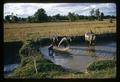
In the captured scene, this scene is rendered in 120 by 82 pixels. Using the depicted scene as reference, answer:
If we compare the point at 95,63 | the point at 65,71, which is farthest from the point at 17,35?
the point at 95,63

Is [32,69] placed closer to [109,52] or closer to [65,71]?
[65,71]

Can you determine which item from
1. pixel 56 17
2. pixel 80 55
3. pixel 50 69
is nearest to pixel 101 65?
pixel 80 55

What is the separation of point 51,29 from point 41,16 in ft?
0.41

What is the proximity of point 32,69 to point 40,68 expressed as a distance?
2.4 inches

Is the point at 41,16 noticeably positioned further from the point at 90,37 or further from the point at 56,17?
the point at 90,37

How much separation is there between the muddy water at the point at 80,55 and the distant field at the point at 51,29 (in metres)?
0.11

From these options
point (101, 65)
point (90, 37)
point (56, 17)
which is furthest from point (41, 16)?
point (101, 65)

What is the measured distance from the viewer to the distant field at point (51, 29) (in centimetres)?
210

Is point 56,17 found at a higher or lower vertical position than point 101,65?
higher

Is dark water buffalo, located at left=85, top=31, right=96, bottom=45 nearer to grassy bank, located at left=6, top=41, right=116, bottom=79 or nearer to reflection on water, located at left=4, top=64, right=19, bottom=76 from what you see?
grassy bank, located at left=6, top=41, right=116, bottom=79

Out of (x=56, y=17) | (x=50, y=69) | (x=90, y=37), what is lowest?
(x=50, y=69)

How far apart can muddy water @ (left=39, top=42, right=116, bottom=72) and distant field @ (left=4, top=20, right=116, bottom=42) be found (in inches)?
4.5

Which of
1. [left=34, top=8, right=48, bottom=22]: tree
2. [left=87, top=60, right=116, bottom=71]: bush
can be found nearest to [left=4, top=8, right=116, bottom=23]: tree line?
[left=34, top=8, right=48, bottom=22]: tree

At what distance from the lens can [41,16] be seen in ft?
6.82
